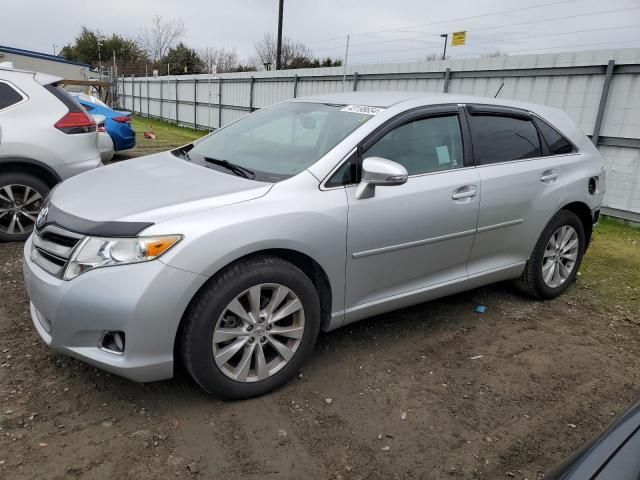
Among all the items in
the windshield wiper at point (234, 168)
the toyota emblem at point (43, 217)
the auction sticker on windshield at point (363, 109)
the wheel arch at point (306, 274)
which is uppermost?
the auction sticker on windshield at point (363, 109)

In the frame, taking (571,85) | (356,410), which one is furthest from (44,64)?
(356,410)

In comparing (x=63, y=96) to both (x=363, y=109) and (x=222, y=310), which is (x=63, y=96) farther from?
(x=222, y=310)

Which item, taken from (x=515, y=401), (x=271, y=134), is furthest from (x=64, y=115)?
(x=515, y=401)

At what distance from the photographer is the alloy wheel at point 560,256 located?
13.8 ft

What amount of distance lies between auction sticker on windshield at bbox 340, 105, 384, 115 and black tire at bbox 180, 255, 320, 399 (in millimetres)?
1196

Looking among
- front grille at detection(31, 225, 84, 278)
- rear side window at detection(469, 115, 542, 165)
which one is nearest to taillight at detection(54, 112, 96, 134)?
front grille at detection(31, 225, 84, 278)

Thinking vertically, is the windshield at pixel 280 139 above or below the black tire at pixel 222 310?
above

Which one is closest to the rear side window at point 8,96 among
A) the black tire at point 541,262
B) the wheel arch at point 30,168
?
the wheel arch at point 30,168

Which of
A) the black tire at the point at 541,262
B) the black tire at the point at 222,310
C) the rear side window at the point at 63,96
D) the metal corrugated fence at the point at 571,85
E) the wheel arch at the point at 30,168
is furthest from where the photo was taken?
the metal corrugated fence at the point at 571,85

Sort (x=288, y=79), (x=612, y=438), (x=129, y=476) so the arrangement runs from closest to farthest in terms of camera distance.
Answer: (x=612, y=438), (x=129, y=476), (x=288, y=79)

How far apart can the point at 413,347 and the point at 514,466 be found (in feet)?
3.71

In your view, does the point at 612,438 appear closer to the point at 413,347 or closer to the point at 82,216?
the point at 413,347

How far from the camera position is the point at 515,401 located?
115 inches

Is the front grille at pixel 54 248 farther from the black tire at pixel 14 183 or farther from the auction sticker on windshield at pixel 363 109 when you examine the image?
the black tire at pixel 14 183
